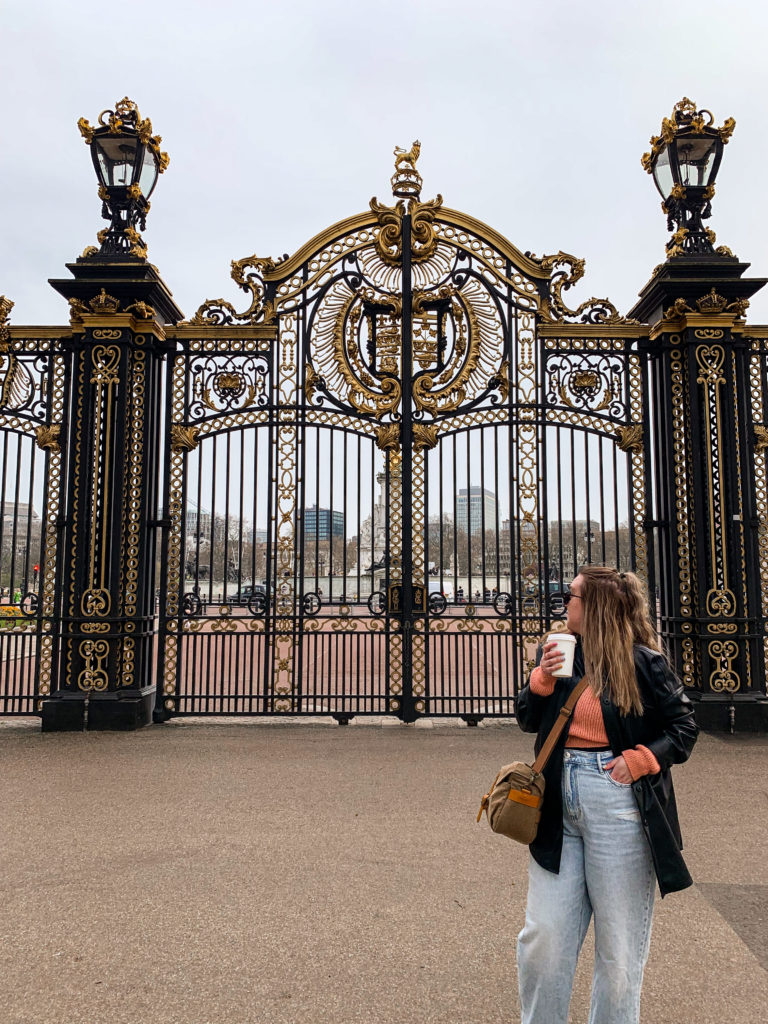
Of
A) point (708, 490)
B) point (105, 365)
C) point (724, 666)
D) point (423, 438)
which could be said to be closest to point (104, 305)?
point (105, 365)

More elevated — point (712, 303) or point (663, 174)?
point (663, 174)

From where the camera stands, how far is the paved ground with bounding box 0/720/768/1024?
2863 mm

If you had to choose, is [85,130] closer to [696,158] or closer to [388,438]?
[388,438]

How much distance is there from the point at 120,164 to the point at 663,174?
6.28 metres

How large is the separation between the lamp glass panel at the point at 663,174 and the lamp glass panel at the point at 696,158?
0.13 metres

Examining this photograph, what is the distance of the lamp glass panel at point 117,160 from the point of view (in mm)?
8336

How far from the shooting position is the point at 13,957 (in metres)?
3.17

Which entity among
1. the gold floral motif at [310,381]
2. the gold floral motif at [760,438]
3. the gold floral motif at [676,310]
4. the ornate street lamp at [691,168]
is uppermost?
the ornate street lamp at [691,168]

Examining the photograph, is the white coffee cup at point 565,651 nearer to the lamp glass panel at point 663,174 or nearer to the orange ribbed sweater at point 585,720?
the orange ribbed sweater at point 585,720

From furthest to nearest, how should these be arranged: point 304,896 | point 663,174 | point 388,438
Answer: point 663,174, point 388,438, point 304,896

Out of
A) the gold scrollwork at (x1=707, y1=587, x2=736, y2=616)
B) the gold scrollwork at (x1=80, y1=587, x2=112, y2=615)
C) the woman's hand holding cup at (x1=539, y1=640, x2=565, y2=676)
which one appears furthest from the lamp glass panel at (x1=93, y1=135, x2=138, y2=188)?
the woman's hand holding cup at (x1=539, y1=640, x2=565, y2=676)

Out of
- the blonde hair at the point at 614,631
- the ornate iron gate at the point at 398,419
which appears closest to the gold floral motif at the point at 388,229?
the ornate iron gate at the point at 398,419

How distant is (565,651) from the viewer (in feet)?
7.61

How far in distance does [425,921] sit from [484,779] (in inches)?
96.3
